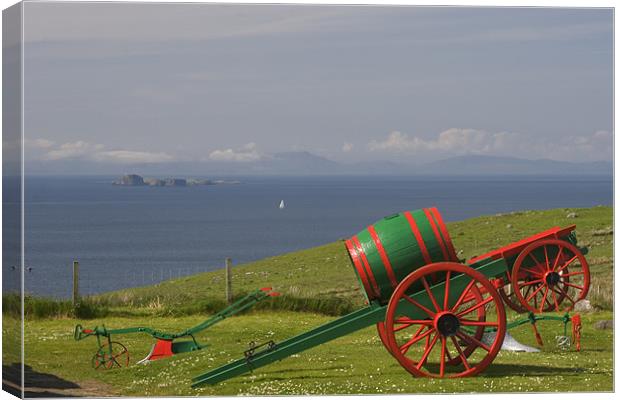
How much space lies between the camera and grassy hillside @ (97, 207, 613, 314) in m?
23.7

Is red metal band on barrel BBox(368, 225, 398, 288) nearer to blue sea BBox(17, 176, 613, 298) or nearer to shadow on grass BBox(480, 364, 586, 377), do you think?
shadow on grass BBox(480, 364, 586, 377)

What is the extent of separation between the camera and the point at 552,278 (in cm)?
1756

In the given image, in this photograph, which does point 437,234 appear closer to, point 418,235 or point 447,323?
point 418,235

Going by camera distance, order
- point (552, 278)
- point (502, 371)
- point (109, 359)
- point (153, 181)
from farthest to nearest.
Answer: point (153, 181) → point (109, 359) → point (552, 278) → point (502, 371)

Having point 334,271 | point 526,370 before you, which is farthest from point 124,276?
point 526,370

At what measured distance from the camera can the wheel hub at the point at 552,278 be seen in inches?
690

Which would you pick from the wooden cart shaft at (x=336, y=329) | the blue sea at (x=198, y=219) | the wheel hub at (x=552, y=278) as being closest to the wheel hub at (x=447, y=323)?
the wooden cart shaft at (x=336, y=329)

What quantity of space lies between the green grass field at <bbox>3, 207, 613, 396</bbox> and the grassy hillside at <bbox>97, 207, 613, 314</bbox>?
1.7 inches

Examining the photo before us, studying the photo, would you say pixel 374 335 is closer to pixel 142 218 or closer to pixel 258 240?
pixel 258 240

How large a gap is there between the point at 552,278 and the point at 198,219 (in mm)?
87532

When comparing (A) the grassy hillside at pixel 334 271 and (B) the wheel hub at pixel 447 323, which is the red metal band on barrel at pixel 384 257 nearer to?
(B) the wheel hub at pixel 447 323

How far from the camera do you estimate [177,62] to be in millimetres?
71688

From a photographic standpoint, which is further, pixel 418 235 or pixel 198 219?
pixel 198 219

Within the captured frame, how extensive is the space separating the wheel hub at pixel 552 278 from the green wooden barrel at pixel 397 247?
172 centimetres
